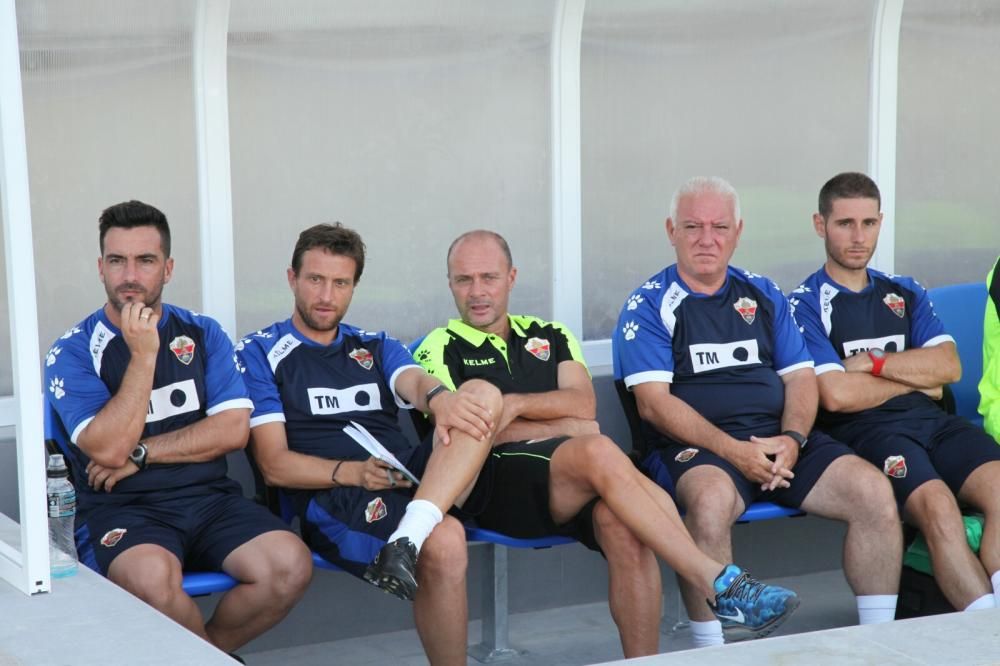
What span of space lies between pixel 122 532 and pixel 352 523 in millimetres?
633

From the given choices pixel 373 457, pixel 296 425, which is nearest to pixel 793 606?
pixel 373 457

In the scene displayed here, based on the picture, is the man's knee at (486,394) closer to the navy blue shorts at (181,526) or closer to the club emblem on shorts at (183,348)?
the navy blue shorts at (181,526)

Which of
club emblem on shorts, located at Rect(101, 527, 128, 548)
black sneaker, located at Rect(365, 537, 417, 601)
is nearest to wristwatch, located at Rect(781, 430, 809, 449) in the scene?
black sneaker, located at Rect(365, 537, 417, 601)

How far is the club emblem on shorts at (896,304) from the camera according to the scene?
5.22m

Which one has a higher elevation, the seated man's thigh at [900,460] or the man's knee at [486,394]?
the man's knee at [486,394]

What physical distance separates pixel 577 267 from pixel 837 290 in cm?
95

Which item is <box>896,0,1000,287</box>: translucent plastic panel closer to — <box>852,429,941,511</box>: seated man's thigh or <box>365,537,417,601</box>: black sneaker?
<box>852,429,941,511</box>: seated man's thigh

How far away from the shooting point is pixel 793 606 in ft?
12.4

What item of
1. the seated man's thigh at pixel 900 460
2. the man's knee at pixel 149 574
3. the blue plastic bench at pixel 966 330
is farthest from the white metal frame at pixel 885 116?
the man's knee at pixel 149 574

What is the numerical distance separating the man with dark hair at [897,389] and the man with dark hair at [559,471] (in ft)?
2.95

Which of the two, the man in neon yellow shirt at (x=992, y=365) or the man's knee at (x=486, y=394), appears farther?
the man in neon yellow shirt at (x=992, y=365)

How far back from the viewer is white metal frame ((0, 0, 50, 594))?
3160 mm

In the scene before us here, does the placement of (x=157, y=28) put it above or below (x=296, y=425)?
above

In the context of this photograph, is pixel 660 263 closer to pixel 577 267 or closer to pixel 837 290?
pixel 577 267
